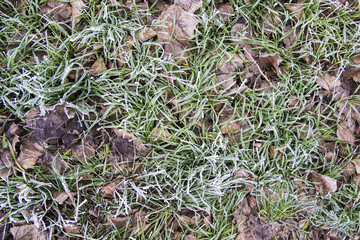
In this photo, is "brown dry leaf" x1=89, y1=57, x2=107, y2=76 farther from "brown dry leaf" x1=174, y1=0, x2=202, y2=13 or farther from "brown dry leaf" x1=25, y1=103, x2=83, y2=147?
"brown dry leaf" x1=174, y1=0, x2=202, y2=13

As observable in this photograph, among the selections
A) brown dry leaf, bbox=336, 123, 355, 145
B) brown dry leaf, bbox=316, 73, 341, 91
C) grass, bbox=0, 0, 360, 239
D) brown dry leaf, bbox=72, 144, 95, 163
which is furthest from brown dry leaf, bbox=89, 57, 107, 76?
brown dry leaf, bbox=336, 123, 355, 145

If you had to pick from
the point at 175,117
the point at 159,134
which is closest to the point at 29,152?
the point at 159,134

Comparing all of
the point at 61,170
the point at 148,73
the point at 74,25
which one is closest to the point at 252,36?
the point at 148,73

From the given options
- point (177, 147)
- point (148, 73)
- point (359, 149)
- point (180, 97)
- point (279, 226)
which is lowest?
point (279, 226)

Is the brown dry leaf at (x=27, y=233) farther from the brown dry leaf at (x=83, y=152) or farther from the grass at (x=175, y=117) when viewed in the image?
the brown dry leaf at (x=83, y=152)

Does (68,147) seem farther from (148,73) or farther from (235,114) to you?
(235,114)
